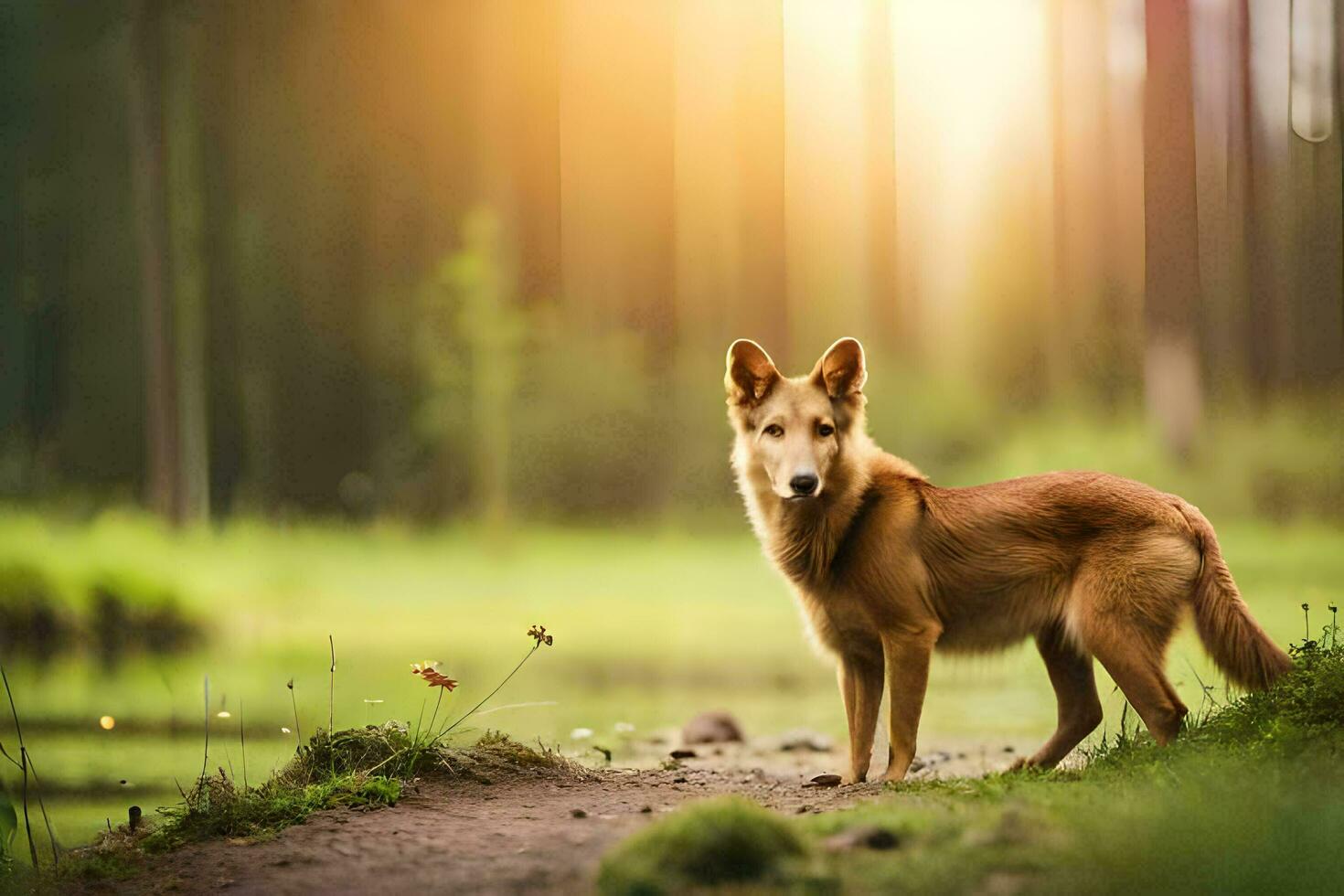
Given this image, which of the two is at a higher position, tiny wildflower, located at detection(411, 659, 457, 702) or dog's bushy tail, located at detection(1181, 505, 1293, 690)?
dog's bushy tail, located at detection(1181, 505, 1293, 690)

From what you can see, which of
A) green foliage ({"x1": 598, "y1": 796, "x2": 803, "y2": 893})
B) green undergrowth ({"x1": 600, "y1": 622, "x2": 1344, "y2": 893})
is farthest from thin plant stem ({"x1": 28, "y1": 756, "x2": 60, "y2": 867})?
green undergrowth ({"x1": 600, "y1": 622, "x2": 1344, "y2": 893})

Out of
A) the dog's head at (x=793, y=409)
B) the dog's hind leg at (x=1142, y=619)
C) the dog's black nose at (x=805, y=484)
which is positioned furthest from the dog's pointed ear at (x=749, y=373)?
the dog's hind leg at (x=1142, y=619)

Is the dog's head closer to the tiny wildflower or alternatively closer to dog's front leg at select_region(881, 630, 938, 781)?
dog's front leg at select_region(881, 630, 938, 781)

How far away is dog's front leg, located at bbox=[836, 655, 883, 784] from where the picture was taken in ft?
16.9

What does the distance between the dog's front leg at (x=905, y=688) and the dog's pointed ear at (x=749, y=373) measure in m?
1.18

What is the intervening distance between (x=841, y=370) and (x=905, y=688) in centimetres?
135

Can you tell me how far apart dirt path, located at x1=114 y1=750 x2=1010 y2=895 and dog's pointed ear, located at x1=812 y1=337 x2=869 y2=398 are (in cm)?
165

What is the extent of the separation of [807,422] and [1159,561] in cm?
153

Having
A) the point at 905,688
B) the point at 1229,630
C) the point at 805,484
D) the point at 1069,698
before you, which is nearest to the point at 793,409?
the point at 805,484

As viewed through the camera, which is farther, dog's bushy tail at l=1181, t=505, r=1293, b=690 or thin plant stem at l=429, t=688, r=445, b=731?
thin plant stem at l=429, t=688, r=445, b=731

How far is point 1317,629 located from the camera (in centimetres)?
695

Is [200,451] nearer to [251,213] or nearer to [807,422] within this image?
[251,213]

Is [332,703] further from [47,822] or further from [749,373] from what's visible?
[749,373]

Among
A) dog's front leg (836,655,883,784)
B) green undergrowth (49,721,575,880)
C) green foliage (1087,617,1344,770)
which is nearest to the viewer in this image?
green foliage (1087,617,1344,770)
